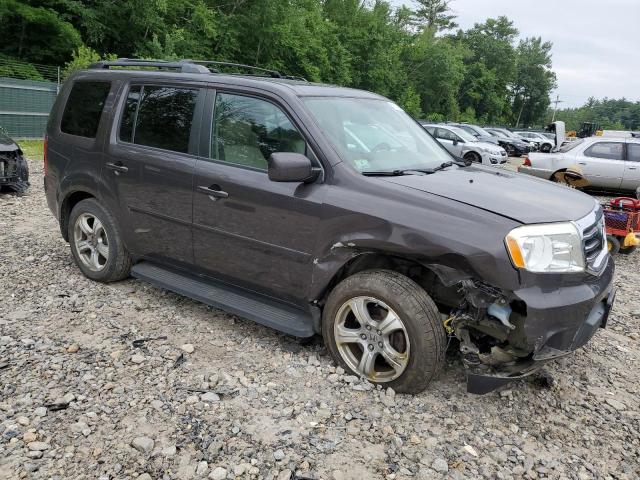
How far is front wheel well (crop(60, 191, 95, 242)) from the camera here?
496cm

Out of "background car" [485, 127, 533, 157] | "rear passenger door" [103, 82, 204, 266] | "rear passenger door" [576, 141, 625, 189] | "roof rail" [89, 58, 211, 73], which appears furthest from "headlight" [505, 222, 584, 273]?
"background car" [485, 127, 533, 157]

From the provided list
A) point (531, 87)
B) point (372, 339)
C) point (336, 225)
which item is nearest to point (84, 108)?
point (336, 225)

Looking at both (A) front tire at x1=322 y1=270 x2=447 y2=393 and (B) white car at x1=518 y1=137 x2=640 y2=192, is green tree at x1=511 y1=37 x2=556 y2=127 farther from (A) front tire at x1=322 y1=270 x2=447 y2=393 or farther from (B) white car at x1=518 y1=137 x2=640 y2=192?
(A) front tire at x1=322 y1=270 x2=447 y2=393

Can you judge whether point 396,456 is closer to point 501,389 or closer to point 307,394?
point 307,394

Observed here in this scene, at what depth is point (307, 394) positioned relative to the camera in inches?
130

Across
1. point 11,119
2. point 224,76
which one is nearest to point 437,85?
point 11,119

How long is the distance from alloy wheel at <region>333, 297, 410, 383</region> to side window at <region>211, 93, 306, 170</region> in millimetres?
1099

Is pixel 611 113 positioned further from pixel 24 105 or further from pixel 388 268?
pixel 388 268

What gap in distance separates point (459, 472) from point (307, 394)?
3.26 feet

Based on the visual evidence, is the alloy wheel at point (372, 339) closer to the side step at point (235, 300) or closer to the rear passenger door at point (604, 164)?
the side step at point (235, 300)

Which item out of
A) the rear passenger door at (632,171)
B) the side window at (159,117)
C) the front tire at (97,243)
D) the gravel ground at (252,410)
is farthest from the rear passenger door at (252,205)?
the rear passenger door at (632,171)

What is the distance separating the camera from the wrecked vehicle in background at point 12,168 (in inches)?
330

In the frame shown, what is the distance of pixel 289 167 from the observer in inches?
129

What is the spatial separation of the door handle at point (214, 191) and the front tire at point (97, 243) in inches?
46.6
